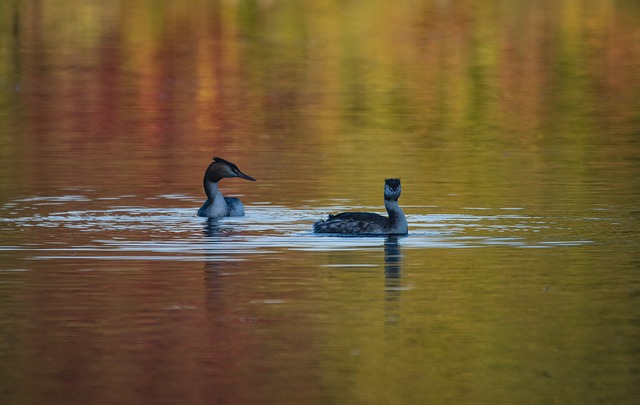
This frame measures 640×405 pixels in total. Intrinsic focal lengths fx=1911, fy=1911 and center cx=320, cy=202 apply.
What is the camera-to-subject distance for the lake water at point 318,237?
41.5 ft

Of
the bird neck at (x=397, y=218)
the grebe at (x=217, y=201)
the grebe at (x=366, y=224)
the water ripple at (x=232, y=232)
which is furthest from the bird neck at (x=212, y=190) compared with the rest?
the bird neck at (x=397, y=218)

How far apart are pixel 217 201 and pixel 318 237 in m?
2.89

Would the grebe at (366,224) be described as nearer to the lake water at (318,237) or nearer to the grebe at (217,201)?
the lake water at (318,237)

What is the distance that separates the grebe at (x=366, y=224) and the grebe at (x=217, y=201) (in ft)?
7.35

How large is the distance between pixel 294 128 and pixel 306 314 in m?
19.6

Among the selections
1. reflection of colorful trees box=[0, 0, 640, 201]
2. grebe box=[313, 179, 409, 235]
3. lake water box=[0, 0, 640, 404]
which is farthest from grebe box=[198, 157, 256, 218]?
reflection of colorful trees box=[0, 0, 640, 201]

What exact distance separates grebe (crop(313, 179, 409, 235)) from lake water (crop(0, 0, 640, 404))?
146 millimetres

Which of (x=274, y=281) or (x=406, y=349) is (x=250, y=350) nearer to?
(x=406, y=349)

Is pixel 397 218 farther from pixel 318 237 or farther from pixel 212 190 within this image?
pixel 212 190

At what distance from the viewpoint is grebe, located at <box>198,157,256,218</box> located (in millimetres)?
22109

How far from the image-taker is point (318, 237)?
19844 millimetres

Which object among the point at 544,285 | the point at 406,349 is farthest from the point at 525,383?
the point at 544,285

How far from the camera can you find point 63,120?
117 ft

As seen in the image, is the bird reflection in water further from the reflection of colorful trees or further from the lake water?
the reflection of colorful trees
